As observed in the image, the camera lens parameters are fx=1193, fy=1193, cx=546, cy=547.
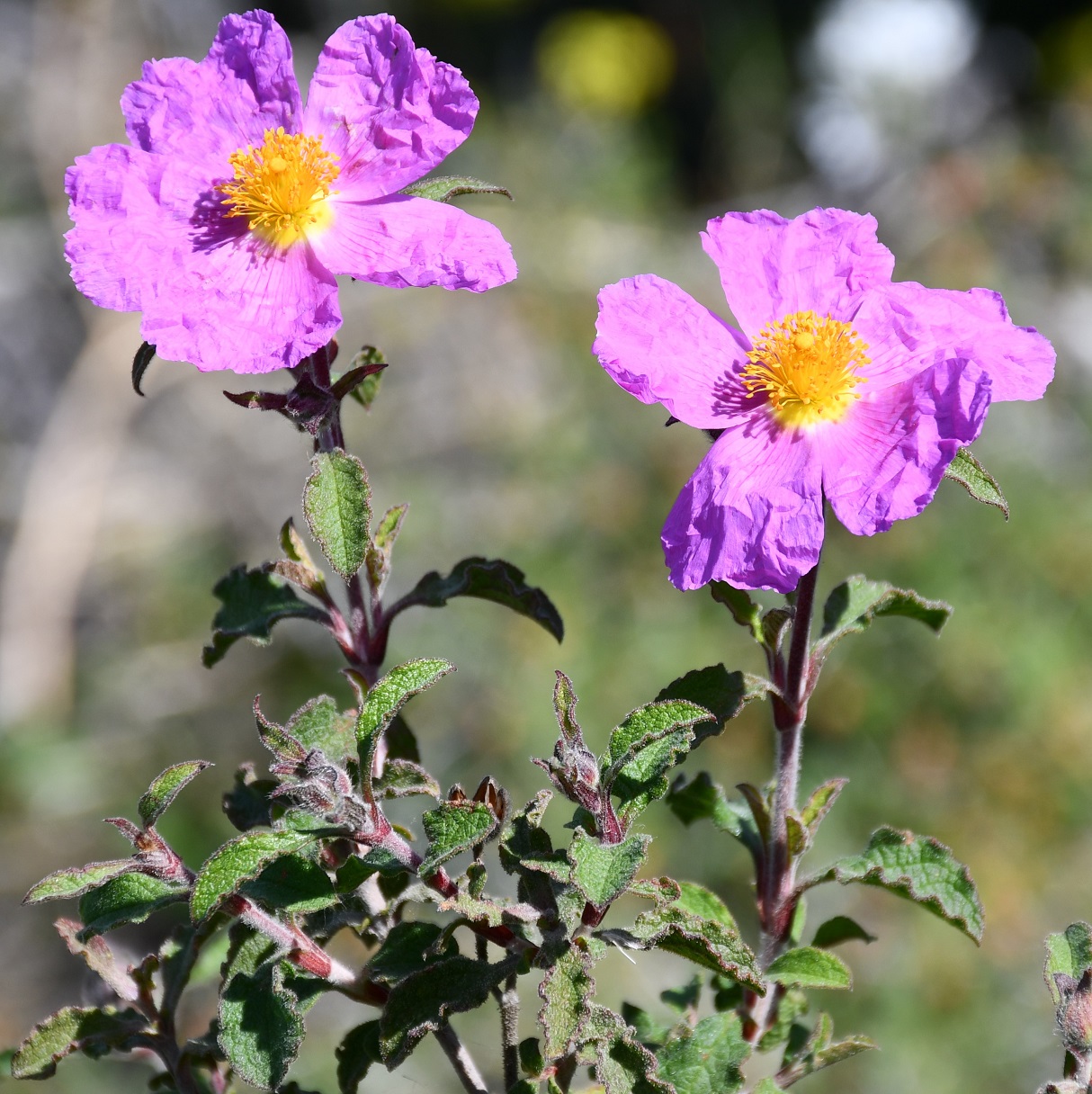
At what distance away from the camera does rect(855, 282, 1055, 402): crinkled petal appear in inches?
56.0

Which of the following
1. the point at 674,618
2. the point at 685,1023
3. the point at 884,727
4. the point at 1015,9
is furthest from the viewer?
the point at 1015,9

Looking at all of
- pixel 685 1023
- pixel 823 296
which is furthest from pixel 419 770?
pixel 823 296

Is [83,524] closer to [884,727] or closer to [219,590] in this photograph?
[884,727]

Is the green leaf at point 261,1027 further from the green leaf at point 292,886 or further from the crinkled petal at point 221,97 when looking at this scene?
the crinkled petal at point 221,97

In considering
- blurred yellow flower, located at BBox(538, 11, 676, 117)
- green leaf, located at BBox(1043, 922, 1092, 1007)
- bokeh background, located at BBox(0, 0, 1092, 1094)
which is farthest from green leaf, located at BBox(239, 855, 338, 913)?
blurred yellow flower, located at BBox(538, 11, 676, 117)

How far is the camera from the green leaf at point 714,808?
4.88 feet

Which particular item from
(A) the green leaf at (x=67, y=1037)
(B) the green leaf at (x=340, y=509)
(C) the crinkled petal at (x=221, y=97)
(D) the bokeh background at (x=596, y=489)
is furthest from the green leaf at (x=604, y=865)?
(D) the bokeh background at (x=596, y=489)

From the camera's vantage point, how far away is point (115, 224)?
158 centimetres

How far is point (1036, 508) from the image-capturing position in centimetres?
484

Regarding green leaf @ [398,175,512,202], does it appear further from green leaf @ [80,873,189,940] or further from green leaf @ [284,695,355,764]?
green leaf @ [80,873,189,940]

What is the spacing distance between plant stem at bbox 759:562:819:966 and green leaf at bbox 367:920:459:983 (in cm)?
42

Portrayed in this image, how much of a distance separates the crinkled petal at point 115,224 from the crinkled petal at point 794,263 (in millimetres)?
740

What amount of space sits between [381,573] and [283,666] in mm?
3430

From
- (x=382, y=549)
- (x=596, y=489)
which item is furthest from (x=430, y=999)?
(x=596, y=489)
